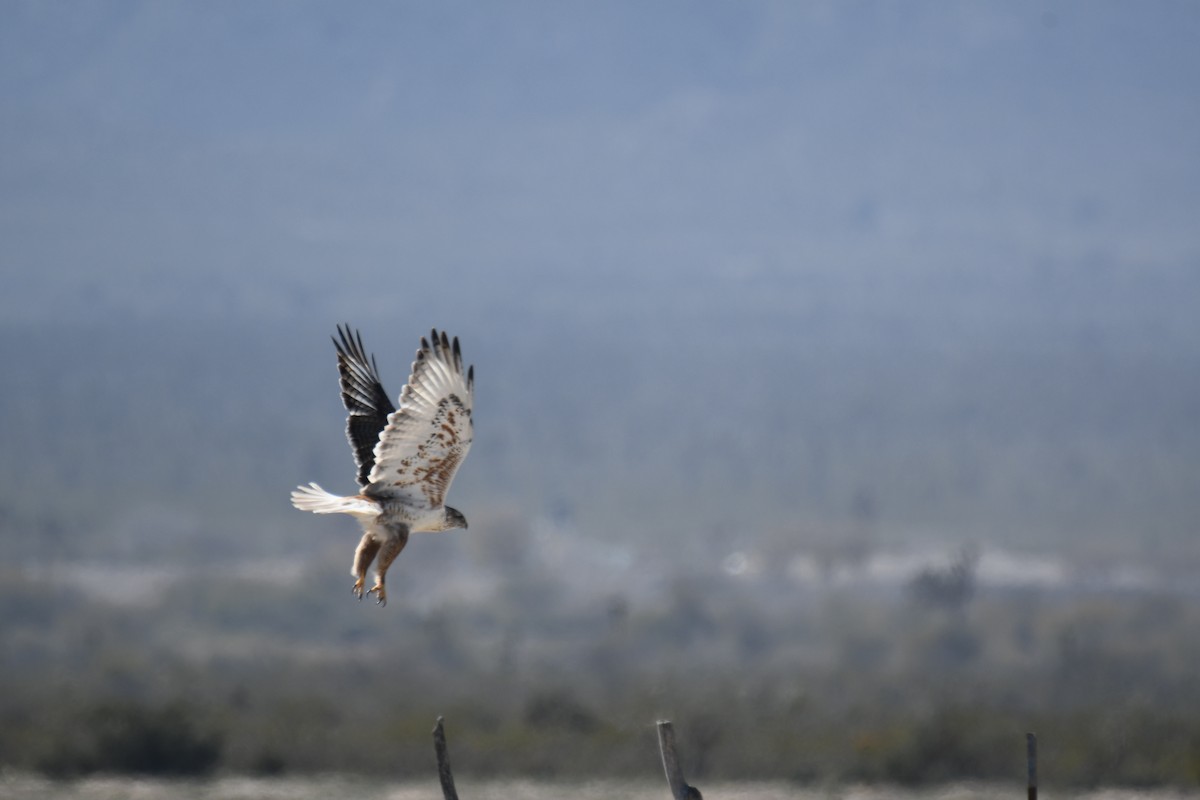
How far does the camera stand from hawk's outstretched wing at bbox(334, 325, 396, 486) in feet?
55.1

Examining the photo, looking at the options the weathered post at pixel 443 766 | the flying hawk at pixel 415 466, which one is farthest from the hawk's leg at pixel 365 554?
the weathered post at pixel 443 766

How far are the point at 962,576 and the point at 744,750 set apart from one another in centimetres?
2748

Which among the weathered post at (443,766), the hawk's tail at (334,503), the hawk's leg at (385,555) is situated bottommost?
the weathered post at (443,766)

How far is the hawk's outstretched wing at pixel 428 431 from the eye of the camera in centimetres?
1496

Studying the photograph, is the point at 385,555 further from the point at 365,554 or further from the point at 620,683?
the point at 620,683

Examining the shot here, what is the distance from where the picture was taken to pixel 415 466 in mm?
15461

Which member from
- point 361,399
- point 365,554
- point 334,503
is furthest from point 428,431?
point 361,399

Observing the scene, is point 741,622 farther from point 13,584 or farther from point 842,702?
point 13,584

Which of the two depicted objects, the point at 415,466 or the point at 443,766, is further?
the point at 415,466

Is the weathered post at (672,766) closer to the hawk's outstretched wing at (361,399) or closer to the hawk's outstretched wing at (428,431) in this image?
the hawk's outstretched wing at (428,431)

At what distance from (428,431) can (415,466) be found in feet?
1.28

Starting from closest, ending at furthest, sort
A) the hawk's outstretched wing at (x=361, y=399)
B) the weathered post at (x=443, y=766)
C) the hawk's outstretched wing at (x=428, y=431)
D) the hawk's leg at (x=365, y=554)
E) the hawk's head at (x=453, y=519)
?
the weathered post at (x=443, y=766) → the hawk's outstretched wing at (x=428, y=431) → the hawk's leg at (x=365, y=554) → the hawk's head at (x=453, y=519) → the hawk's outstretched wing at (x=361, y=399)

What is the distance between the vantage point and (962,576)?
212 ft

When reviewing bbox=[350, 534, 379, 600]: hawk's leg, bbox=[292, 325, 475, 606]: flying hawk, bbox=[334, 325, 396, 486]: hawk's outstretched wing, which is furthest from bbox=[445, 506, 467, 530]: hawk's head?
bbox=[334, 325, 396, 486]: hawk's outstretched wing
